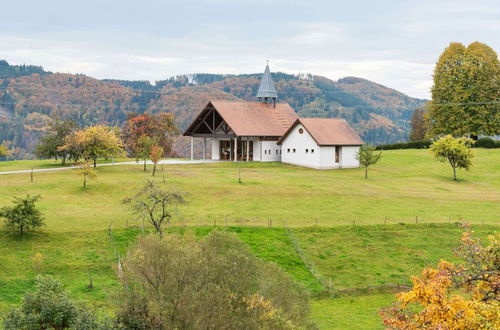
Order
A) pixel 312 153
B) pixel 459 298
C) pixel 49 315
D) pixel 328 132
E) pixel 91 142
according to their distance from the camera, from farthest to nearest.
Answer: pixel 328 132 → pixel 312 153 → pixel 91 142 → pixel 49 315 → pixel 459 298

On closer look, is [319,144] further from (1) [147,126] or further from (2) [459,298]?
(2) [459,298]

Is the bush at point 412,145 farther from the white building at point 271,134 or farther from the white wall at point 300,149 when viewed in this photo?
the white wall at point 300,149

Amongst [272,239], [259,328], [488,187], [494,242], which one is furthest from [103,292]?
[488,187]

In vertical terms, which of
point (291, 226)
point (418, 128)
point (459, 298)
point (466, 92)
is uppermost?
point (466, 92)

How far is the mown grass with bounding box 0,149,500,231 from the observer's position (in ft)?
113

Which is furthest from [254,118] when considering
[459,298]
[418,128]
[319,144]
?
[459,298]

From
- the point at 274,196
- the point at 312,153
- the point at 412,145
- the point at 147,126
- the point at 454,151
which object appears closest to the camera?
the point at 274,196

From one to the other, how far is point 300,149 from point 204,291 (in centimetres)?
4586

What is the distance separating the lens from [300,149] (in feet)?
196

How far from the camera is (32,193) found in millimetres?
37594

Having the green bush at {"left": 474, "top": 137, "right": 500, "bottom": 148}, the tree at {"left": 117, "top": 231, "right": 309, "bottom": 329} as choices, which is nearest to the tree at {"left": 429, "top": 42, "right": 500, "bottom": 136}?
the green bush at {"left": 474, "top": 137, "right": 500, "bottom": 148}

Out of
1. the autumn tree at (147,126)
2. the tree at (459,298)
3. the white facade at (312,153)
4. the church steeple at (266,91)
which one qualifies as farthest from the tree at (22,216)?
the church steeple at (266,91)

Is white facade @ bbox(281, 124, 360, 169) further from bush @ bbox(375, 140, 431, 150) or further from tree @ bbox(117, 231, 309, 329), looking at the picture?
tree @ bbox(117, 231, 309, 329)

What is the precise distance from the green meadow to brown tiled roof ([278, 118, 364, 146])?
8.58 m
